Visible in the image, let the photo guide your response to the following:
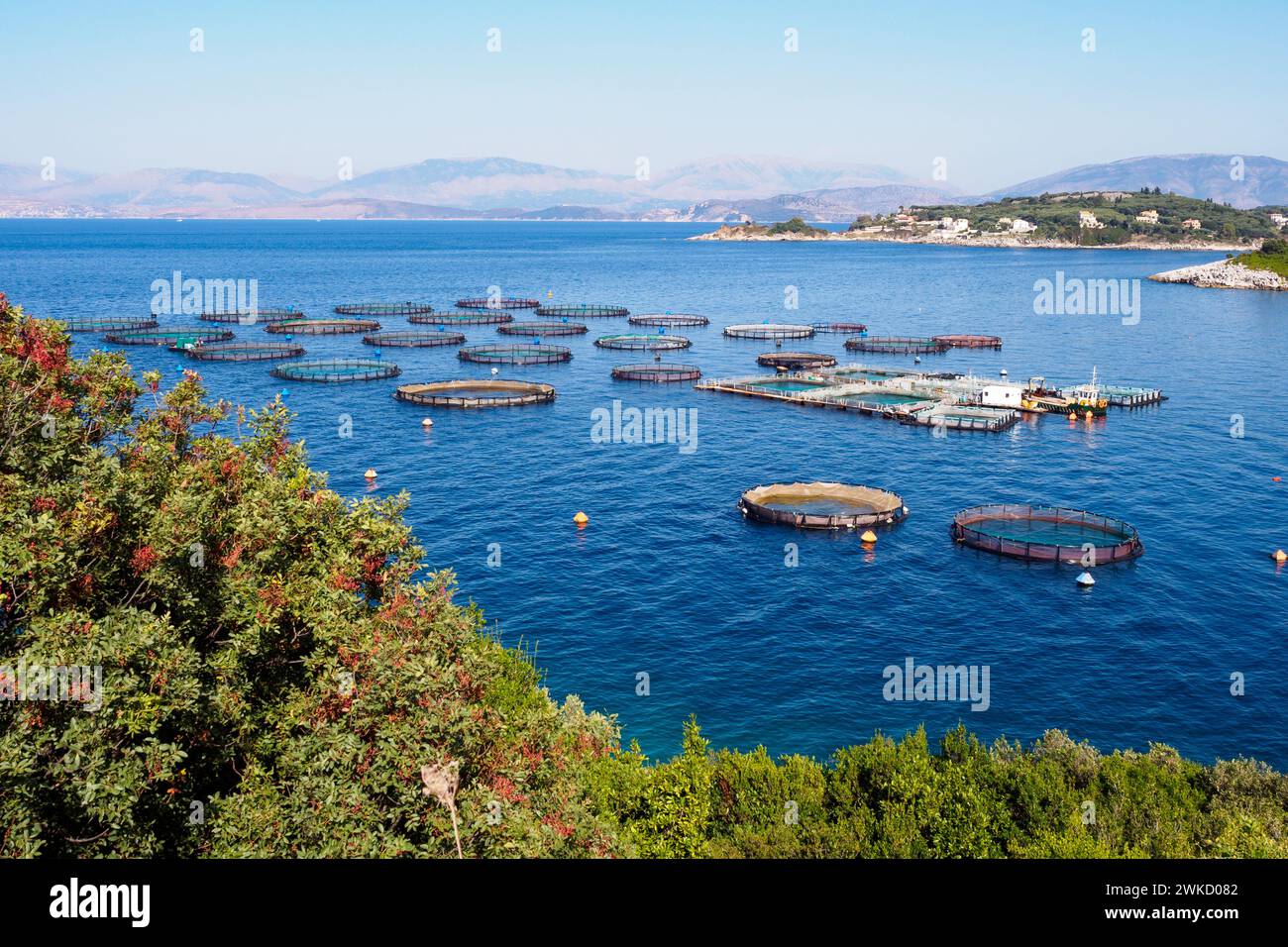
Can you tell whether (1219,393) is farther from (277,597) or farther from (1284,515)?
(277,597)

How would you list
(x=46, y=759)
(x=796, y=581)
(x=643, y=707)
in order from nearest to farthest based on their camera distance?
(x=46, y=759) < (x=643, y=707) < (x=796, y=581)

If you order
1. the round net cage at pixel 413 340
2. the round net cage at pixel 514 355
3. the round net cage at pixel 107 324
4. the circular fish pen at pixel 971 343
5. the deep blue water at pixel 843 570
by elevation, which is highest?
the round net cage at pixel 107 324

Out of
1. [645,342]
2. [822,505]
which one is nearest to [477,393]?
[645,342]

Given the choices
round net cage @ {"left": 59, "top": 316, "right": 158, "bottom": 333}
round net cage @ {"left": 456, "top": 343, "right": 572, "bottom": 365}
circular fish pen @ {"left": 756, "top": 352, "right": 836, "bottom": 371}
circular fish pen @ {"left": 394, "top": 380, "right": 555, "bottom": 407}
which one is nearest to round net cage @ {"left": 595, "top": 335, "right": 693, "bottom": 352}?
round net cage @ {"left": 456, "top": 343, "right": 572, "bottom": 365}

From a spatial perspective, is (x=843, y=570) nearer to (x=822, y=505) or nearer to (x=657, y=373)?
(x=822, y=505)

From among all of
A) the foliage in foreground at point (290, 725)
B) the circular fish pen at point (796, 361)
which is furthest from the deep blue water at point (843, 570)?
the circular fish pen at point (796, 361)

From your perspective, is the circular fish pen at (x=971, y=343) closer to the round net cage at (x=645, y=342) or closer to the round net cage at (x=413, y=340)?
the round net cage at (x=645, y=342)
